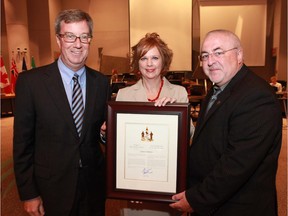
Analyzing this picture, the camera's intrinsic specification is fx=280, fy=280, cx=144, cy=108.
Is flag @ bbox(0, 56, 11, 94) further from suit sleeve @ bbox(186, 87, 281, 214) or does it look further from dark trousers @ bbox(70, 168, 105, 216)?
suit sleeve @ bbox(186, 87, 281, 214)

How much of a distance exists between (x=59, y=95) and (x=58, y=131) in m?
0.21

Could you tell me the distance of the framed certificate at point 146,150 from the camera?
4.88 feet

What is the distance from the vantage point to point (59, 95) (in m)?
1.63

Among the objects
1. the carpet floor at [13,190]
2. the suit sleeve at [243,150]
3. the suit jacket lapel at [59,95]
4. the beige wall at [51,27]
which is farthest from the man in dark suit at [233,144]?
the beige wall at [51,27]

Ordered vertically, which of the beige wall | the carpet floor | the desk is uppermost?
the beige wall

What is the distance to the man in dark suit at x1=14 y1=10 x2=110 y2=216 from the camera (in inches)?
63.6

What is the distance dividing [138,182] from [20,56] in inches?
404

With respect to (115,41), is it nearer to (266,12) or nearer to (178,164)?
(266,12)

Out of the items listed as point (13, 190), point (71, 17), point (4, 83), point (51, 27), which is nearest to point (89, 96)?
point (71, 17)

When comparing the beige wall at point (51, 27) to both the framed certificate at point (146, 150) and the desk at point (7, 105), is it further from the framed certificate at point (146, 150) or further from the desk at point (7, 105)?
the framed certificate at point (146, 150)

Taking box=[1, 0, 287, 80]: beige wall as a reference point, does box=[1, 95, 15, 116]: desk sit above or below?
below

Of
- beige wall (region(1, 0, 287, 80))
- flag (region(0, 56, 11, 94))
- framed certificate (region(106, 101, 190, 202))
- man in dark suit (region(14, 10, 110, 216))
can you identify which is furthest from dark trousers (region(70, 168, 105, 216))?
beige wall (region(1, 0, 287, 80))

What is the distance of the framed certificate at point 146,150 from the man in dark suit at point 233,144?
0.30 feet

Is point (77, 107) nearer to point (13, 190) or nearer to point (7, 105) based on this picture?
point (13, 190)
